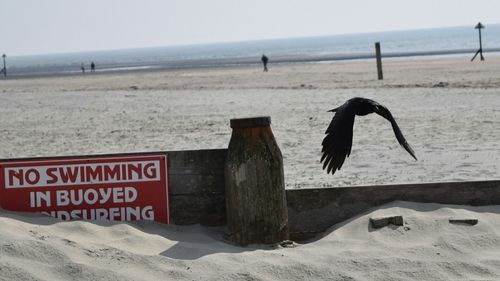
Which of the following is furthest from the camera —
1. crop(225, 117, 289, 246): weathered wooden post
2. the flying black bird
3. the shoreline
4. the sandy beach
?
the shoreline

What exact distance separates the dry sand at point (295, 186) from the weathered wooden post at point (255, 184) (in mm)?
131

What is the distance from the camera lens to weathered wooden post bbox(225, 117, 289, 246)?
5184 millimetres

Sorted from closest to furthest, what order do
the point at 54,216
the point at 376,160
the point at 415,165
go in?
the point at 54,216 → the point at 415,165 → the point at 376,160

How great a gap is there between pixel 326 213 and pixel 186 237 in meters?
1.02

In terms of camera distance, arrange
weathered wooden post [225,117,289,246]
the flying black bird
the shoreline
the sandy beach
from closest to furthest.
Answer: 1. the flying black bird
2. weathered wooden post [225,117,289,246]
3. the sandy beach
4. the shoreline

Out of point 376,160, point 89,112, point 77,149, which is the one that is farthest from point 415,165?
point 89,112

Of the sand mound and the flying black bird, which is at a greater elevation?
the flying black bird

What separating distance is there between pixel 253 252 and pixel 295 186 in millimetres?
2904

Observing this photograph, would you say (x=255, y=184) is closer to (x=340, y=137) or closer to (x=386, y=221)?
(x=340, y=137)

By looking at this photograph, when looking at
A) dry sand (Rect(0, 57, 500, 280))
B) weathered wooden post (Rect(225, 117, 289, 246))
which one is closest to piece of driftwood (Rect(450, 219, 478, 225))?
dry sand (Rect(0, 57, 500, 280))

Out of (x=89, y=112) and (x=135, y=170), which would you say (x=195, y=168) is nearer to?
(x=135, y=170)

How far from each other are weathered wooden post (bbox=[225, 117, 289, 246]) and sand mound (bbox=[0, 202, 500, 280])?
122 mm

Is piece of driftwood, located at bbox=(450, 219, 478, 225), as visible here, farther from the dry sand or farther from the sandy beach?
the sandy beach

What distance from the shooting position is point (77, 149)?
11430mm
